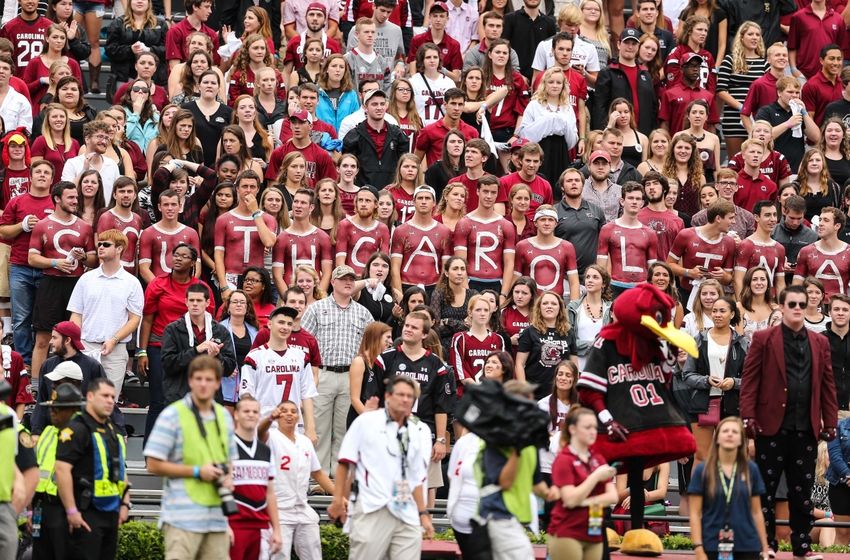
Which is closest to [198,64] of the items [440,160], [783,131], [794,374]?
[440,160]

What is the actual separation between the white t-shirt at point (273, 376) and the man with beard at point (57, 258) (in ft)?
8.07

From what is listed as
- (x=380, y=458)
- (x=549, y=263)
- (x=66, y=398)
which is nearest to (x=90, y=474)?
(x=66, y=398)

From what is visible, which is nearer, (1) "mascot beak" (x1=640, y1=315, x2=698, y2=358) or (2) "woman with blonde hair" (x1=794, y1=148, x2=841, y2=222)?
(1) "mascot beak" (x1=640, y1=315, x2=698, y2=358)

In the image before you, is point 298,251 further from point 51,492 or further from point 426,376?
point 51,492

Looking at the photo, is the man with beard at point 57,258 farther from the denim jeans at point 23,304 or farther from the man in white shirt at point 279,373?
the man in white shirt at point 279,373

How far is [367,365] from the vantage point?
1455 cm

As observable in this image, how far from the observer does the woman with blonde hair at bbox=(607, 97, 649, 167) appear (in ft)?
60.8

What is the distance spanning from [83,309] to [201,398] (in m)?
4.96

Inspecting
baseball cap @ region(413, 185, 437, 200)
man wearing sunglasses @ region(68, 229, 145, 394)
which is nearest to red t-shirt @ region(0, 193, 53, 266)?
man wearing sunglasses @ region(68, 229, 145, 394)

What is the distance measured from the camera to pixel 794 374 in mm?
12875

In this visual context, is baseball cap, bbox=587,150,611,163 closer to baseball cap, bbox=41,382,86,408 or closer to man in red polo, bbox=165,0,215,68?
man in red polo, bbox=165,0,215,68

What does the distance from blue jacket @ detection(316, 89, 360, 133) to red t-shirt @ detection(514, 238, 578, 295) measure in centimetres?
358

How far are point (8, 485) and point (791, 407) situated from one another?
5.80 metres

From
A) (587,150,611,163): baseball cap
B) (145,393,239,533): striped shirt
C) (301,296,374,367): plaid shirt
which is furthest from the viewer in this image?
(587,150,611,163): baseball cap
